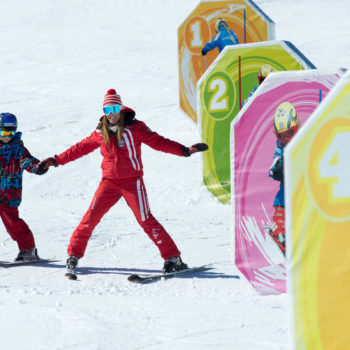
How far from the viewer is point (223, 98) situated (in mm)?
7836

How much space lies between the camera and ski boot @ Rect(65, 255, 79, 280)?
5.39 metres

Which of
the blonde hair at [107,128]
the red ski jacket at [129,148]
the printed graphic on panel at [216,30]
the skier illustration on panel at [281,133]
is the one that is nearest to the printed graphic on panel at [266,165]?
the skier illustration on panel at [281,133]

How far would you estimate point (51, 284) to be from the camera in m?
5.26

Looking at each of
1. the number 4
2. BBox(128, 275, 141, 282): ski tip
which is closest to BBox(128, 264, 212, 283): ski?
BBox(128, 275, 141, 282): ski tip

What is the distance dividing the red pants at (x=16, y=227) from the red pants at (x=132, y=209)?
64 cm

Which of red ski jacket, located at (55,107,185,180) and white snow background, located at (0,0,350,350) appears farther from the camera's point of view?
red ski jacket, located at (55,107,185,180)

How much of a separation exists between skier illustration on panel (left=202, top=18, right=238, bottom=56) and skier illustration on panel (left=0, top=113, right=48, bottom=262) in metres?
4.93

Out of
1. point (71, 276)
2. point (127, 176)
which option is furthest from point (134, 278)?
point (127, 176)

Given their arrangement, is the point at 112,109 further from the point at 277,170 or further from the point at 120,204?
the point at 120,204

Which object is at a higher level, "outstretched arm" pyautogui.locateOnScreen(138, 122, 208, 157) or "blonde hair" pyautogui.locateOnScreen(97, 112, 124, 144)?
"blonde hair" pyautogui.locateOnScreen(97, 112, 124, 144)

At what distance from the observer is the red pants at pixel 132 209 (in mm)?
5309

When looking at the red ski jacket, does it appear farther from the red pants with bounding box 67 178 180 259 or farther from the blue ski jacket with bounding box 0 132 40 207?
the blue ski jacket with bounding box 0 132 40 207

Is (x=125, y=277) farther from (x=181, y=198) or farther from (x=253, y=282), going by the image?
(x=181, y=198)

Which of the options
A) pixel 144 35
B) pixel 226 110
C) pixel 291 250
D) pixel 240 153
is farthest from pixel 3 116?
pixel 144 35
